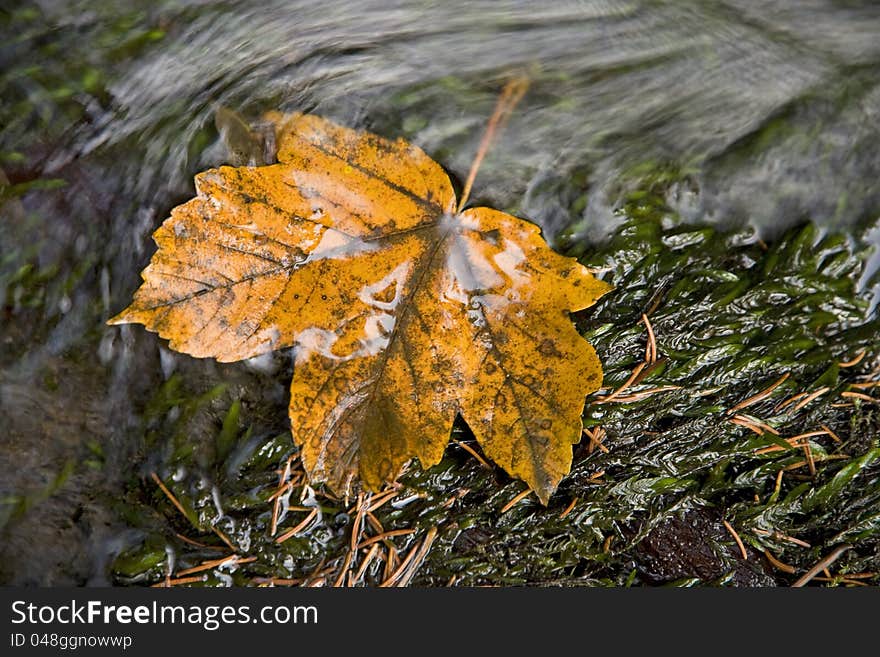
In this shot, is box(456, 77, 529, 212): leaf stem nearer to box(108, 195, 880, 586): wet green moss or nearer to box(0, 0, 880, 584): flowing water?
box(0, 0, 880, 584): flowing water

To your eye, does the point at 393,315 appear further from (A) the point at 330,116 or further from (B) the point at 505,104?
(B) the point at 505,104

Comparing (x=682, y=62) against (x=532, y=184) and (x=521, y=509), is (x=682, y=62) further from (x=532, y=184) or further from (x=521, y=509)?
(x=521, y=509)

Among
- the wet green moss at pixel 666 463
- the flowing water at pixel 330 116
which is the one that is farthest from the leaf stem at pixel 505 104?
the wet green moss at pixel 666 463

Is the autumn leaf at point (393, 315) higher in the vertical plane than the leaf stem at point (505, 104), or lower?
lower

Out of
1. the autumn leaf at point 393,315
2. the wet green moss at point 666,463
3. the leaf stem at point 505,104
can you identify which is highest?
the leaf stem at point 505,104

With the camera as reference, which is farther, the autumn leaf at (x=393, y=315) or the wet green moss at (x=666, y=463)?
the wet green moss at (x=666, y=463)

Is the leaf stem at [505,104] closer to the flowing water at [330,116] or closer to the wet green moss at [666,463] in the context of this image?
the flowing water at [330,116]
